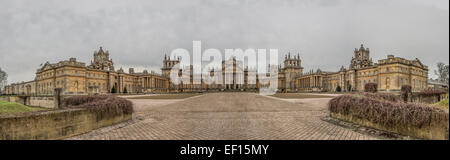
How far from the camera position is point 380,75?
56.1 metres

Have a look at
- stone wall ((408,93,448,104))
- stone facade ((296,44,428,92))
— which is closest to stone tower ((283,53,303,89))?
stone facade ((296,44,428,92))

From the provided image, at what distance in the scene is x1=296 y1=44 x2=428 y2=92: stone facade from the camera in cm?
5295

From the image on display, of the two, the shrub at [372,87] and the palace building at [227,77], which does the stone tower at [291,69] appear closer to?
the palace building at [227,77]

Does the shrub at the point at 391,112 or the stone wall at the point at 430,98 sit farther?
the stone wall at the point at 430,98

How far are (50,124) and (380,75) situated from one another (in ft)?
245

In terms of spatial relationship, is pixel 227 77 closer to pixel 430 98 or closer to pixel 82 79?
pixel 82 79

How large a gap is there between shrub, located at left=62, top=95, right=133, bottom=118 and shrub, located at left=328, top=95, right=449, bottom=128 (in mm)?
10102

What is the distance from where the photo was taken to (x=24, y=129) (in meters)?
4.56

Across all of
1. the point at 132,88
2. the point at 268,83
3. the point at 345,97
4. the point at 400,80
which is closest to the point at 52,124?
the point at 345,97

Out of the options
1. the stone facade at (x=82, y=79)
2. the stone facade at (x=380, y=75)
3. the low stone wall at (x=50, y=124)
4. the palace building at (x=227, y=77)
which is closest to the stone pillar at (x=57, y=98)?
the low stone wall at (x=50, y=124)

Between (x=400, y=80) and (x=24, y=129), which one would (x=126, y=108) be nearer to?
(x=24, y=129)

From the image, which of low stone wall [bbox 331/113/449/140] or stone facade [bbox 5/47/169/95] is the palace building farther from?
low stone wall [bbox 331/113/449/140]

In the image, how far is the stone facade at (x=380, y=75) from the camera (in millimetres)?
52953

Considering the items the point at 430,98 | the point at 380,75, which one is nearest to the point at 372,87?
the point at 430,98
